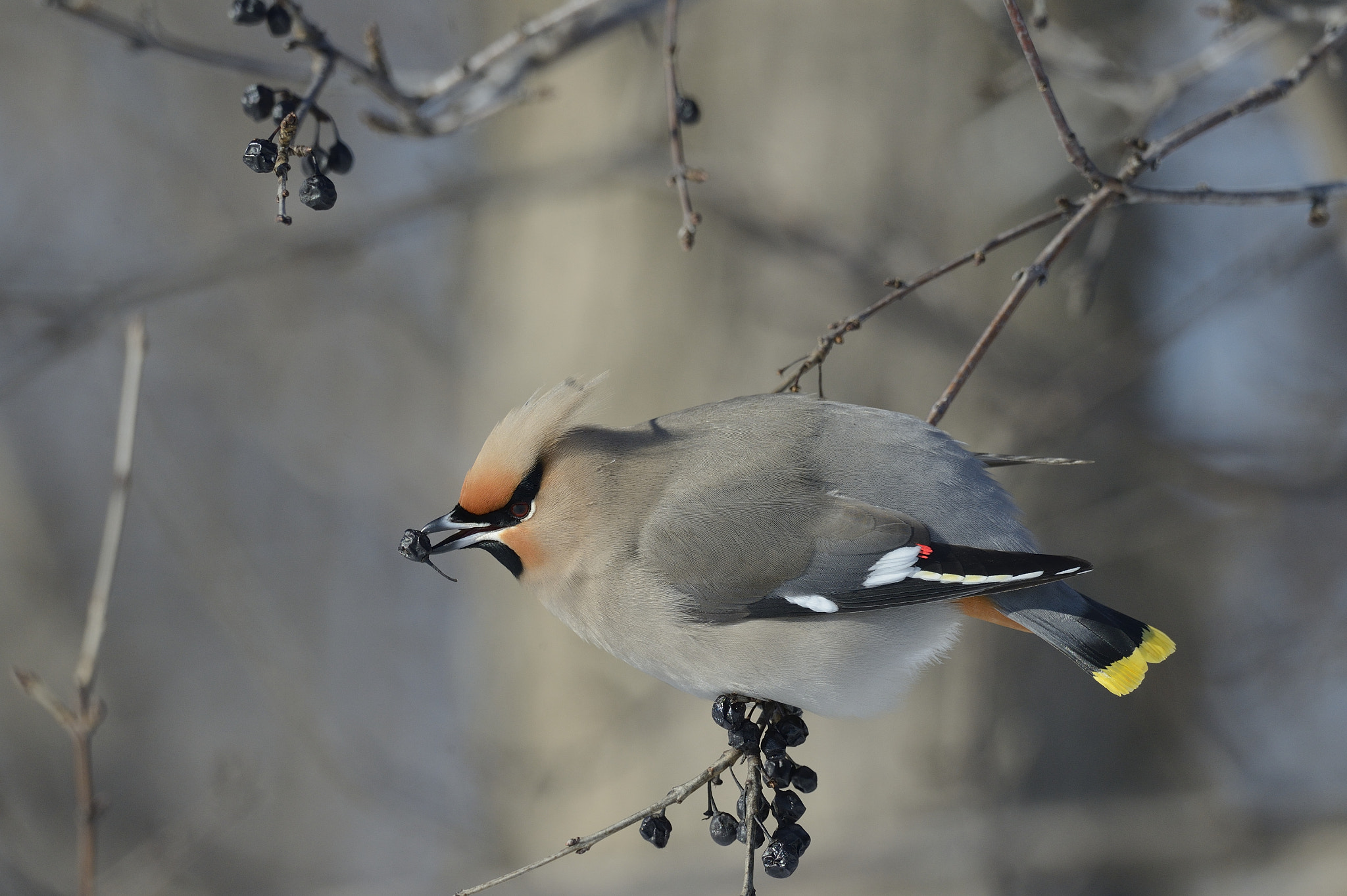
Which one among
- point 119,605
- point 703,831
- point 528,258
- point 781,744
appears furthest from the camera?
point 119,605

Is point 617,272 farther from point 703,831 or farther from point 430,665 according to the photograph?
point 430,665

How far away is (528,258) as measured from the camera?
5891mm

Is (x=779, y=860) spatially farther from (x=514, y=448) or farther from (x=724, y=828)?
(x=514, y=448)

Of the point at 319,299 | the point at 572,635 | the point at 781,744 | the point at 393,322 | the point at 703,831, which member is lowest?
the point at 781,744

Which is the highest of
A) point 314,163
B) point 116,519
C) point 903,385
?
point 903,385

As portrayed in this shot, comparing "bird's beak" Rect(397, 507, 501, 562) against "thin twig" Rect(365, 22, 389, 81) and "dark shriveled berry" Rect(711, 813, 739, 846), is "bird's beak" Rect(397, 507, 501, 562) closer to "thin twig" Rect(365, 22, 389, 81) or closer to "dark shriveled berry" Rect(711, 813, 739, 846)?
"dark shriveled berry" Rect(711, 813, 739, 846)

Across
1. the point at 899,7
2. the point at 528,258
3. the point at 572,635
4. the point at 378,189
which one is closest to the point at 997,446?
the point at 899,7

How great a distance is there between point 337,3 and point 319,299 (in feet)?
7.73

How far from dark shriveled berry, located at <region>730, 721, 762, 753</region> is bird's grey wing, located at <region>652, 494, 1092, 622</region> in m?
0.28

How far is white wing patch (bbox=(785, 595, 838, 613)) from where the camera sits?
265 cm

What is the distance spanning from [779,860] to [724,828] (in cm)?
14

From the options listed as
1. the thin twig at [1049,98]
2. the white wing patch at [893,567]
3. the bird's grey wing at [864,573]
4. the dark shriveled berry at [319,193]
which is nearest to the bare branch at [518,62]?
the dark shriveled berry at [319,193]

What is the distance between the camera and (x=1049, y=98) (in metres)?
2.01

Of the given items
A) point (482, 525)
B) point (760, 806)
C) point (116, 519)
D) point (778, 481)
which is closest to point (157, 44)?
point (116, 519)
